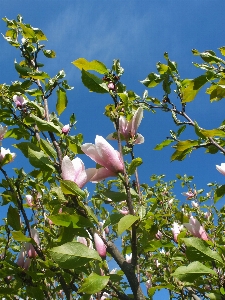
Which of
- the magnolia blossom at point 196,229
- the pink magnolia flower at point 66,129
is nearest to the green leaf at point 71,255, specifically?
the pink magnolia flower at point 66,129

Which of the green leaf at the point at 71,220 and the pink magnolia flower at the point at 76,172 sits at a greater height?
the pink magnolia flower at the point at 76,172

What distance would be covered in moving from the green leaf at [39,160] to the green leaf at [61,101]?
645mm

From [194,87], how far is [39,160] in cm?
91

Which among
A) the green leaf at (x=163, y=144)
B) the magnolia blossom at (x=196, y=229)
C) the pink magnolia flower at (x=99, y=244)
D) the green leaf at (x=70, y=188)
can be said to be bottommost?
the pink magnolia flower at (x=99, y=244)

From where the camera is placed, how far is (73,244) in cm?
103

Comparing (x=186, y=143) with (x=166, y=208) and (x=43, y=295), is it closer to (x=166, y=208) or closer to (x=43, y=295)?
(x=43, y=295)

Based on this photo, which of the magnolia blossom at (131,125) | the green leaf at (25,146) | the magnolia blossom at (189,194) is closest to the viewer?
the green leaf at (25,146)

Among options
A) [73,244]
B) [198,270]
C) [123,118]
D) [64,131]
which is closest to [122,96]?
[123,118]

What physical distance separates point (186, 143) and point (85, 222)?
2.78 feet

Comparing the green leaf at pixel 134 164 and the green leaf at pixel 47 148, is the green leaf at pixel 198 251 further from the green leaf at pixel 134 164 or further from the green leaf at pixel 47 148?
the green leaf at pixel 47 148

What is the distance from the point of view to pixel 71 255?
39.9 inches

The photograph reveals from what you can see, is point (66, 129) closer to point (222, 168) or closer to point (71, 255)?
point (71, 255)

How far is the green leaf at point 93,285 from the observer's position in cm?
100

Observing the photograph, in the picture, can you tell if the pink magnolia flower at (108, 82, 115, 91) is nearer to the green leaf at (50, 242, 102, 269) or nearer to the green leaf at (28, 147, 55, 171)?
the green leaf at (28, 147, 55, 171)
